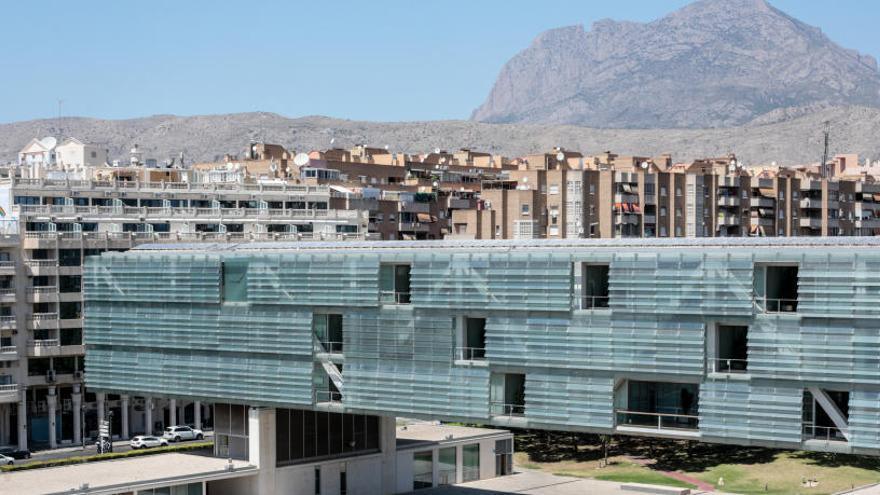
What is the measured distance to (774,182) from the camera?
176250 millimetres

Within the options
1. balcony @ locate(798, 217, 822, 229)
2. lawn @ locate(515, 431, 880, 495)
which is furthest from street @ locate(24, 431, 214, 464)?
balcony @ locate(798, 217, 822, 229)

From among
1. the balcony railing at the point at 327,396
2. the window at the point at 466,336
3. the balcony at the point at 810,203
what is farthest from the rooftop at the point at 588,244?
the balcony at the point at 810,203

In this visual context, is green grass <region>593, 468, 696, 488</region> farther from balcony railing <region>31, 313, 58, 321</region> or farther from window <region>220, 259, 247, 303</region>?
balcony railing <region>31, 313, 58, 321</region>

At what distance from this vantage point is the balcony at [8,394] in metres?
101

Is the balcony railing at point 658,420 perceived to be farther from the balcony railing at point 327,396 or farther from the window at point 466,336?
the balcony railing at point 327,396

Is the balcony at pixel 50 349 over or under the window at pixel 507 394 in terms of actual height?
under

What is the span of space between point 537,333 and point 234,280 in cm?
1760

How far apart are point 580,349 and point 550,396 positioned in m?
2.40

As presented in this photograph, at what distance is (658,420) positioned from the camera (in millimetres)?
59938

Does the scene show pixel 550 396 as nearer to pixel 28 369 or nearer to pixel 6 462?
pixel 6 462

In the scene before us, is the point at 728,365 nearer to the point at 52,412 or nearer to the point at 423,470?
the point at 423,470

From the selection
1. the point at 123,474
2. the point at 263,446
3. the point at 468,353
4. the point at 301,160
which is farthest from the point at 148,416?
the point at 301,160

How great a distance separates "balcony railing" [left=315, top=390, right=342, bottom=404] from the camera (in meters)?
70.2

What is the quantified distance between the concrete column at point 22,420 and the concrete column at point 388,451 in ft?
104
